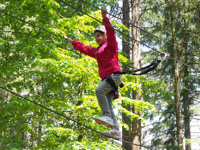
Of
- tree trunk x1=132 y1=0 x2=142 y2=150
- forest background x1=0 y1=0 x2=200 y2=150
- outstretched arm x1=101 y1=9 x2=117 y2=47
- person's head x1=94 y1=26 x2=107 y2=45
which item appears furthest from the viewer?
tree trunk x1=132 y1=0 x2=142 y2=150

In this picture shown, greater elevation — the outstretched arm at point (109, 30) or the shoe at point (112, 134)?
the outstretched arm at point (109, 30)

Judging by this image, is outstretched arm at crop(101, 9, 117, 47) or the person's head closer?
outstretched arm at crop(101, 9, 117, 47)

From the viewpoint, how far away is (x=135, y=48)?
8.49 metres

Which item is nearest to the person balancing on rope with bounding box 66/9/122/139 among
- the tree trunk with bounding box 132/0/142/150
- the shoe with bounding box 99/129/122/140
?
the shoe with bounding box 99/129/122/140

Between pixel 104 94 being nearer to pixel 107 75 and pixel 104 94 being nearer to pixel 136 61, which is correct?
pixel 107 75

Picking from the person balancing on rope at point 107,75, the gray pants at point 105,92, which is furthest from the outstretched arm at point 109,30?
the gray pants at point 105,92

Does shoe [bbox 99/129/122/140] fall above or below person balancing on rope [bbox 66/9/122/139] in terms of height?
below

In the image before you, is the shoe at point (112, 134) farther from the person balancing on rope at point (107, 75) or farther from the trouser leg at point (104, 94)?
the trouser leg at point (104, 94)

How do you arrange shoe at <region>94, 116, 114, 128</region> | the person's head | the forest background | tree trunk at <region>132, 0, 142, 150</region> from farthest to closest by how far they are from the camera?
tree trunk at <region>132, 0, 142, 150</region>, the forest background, the person's head, shoe at <region>94, 116, 114, 128</region>

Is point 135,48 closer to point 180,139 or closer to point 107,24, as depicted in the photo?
point 180,139

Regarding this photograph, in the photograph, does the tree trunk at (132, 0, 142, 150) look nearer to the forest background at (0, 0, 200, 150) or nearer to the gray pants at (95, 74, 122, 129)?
the forest background at (0, 0, 200, 150)

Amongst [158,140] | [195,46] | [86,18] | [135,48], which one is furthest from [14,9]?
[158,140]

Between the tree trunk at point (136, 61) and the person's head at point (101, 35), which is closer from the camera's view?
the person's head at point (101, 35)

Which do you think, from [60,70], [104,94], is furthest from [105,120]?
[60,70]
